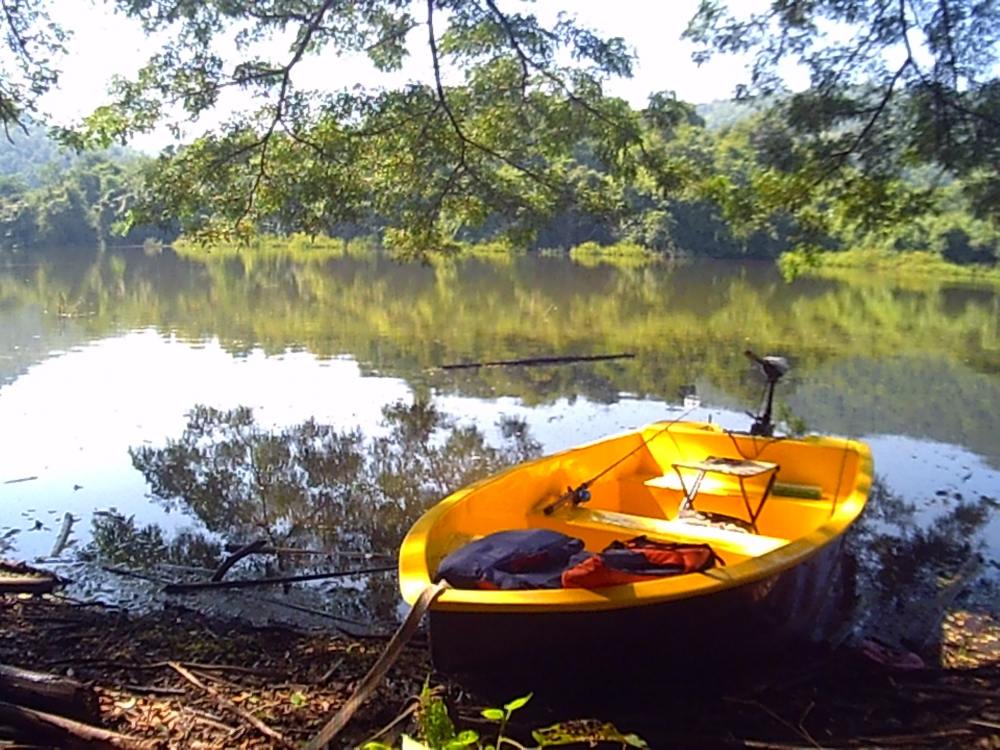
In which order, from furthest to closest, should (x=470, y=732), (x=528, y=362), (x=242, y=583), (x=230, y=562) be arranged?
1. (x=528, y=362)
2. (x=230, y=562)
3. (x=242, y=583)
4. (x=470, y=732)

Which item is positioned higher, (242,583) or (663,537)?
(663,537)

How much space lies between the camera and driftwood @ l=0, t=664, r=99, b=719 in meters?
2.85

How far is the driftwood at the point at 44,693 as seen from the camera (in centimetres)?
285

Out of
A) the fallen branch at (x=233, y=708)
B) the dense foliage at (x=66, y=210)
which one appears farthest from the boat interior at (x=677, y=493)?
the dense foliage at (x=66, y=210)

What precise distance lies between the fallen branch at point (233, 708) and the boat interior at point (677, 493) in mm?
974

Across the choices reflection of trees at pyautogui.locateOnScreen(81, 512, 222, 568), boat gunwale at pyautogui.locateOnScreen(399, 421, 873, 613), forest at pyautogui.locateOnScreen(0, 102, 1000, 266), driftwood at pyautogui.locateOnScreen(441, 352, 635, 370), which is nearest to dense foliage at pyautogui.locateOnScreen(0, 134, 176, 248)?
forest at pyautogui.locateOnScreen(0, 102, 1000, 266)

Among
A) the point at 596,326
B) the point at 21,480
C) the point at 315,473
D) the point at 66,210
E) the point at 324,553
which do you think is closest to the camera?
the point at 324,553

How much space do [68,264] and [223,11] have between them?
31194 millimetres

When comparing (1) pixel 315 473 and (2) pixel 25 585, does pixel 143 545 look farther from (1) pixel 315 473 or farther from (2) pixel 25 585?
(1) pixel 315 473

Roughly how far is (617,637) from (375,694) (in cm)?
98

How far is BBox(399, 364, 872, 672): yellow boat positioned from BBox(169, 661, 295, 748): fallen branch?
0.63 meters

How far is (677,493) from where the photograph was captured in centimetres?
561

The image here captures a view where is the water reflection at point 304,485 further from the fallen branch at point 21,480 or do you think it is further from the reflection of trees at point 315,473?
the fallen branch at point 21,480

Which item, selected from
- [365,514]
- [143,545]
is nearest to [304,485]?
[365,514]
